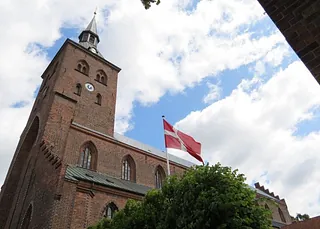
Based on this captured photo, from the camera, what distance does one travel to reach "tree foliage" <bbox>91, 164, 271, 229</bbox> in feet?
27.1

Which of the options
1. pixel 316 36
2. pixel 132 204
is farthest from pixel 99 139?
pixel 316 36

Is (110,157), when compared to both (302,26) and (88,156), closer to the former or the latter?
(88,156)

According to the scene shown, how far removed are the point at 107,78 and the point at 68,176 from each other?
16051 mm

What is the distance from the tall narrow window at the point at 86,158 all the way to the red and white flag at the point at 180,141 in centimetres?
757

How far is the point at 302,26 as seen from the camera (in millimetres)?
2611

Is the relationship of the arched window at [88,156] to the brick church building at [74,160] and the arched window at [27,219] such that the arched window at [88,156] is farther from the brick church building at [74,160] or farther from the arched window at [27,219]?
the arched window at [27,219]

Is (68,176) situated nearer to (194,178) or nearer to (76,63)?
(194,178)

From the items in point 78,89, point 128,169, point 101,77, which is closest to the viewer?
point 128,169

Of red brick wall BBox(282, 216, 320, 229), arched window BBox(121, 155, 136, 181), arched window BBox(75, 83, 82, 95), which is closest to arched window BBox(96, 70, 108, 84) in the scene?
arched window BBox(75, 83, 82, 95)

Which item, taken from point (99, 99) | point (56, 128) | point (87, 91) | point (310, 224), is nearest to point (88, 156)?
point (56, 128)

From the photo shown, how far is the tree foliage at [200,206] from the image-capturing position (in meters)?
8.26

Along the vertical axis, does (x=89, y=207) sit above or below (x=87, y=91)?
below

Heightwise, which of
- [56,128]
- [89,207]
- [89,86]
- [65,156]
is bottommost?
[89,207]

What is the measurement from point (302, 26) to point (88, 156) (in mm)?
19480
